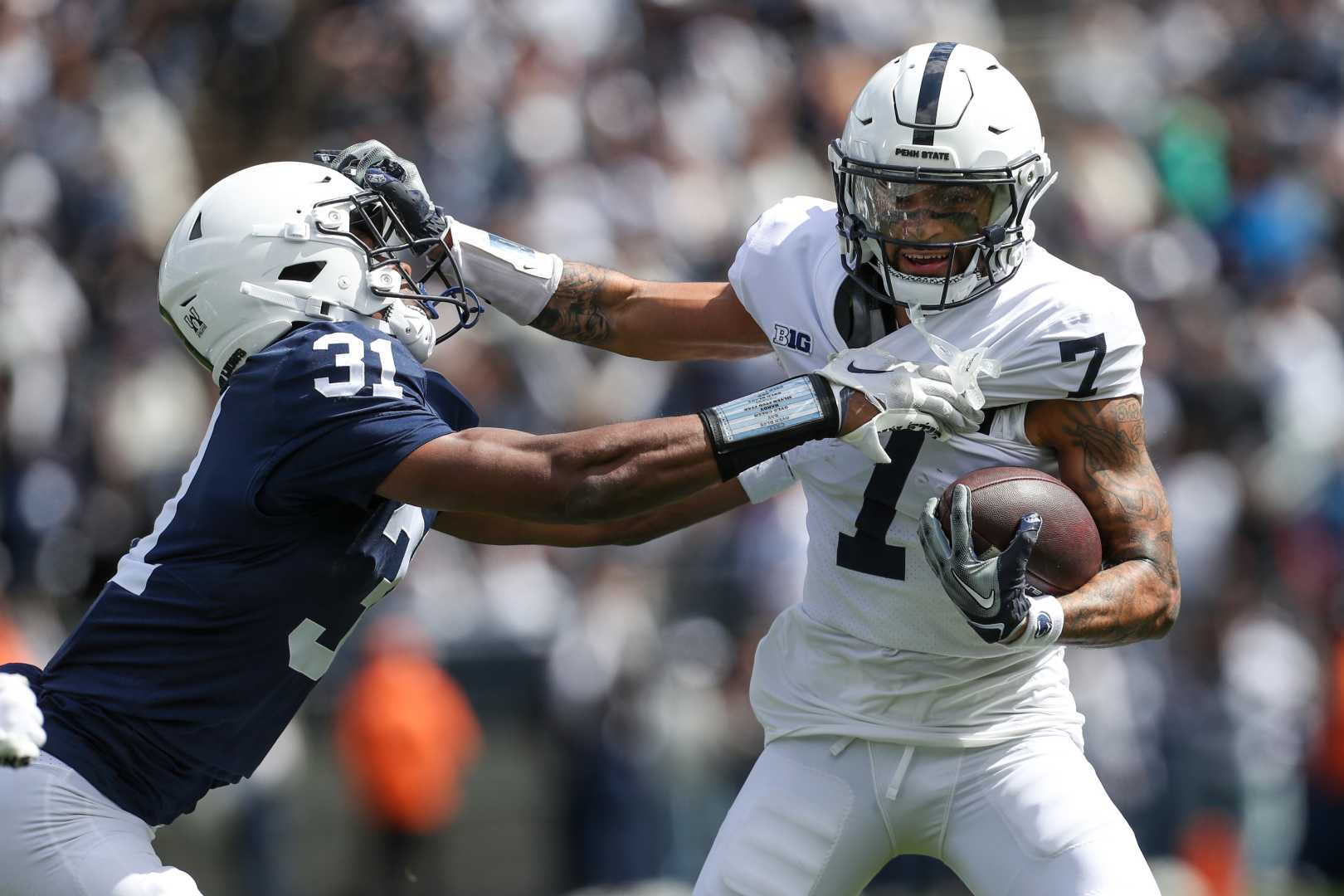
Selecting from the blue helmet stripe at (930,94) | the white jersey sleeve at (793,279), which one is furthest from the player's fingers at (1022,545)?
the blue helmet stripe at (930,94)

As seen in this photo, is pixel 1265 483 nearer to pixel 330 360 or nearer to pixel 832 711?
pixel 832 711

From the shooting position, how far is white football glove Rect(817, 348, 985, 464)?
352cm

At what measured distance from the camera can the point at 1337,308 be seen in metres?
9.30

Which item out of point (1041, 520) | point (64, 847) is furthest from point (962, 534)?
point (64, 847)

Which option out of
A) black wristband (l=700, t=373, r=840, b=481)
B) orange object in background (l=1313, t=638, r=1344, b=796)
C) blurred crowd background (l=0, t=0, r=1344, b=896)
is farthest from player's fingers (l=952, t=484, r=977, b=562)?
orange object in background (l=1313, t=638, r=1344, b=796)

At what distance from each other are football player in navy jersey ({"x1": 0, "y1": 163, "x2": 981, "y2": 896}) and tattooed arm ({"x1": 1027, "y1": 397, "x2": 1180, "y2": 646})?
0.85ft

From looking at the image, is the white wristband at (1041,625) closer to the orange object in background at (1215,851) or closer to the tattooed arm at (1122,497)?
the tattooed arm at (1122,497)

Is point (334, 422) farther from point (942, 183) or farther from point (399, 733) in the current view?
point (399, 733)

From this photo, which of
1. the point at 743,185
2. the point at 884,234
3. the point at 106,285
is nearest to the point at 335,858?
the point at 106,285

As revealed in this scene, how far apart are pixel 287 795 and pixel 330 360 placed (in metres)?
4.58

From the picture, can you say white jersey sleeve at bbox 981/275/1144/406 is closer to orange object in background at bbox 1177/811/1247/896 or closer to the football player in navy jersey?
the football player in navy jersey

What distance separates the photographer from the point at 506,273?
439 cm

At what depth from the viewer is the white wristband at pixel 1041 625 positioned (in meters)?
3.49

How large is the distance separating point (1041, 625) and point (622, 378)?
5489 millimetres
